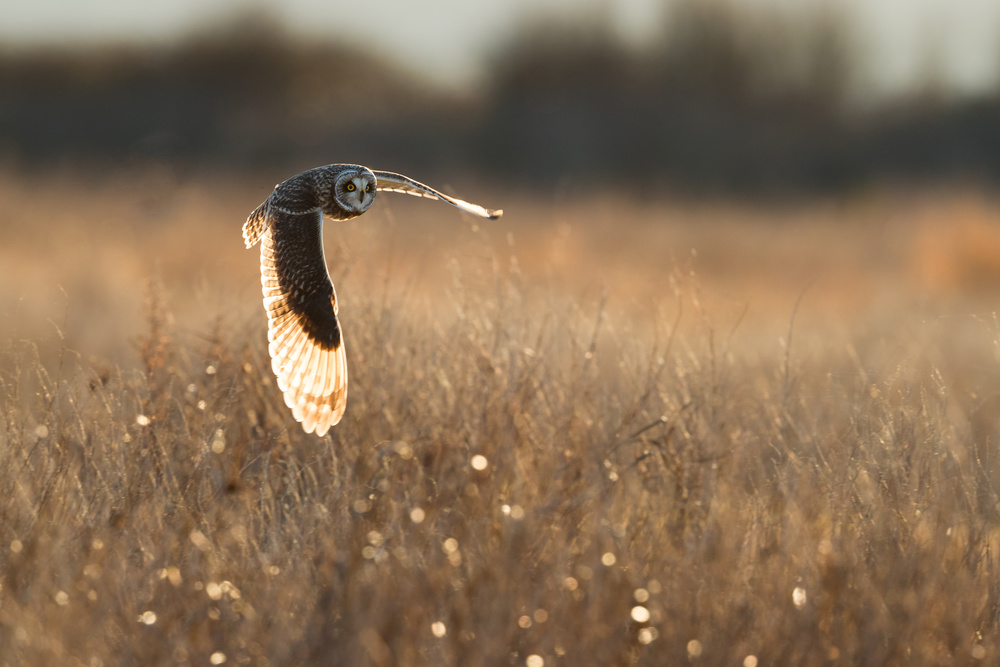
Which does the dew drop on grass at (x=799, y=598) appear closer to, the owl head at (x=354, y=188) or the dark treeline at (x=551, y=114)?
the owl head at (x=354, y=188)

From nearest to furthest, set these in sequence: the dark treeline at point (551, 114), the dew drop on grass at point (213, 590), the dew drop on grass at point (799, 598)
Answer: the dew drop on grass at point (213, 590) < the dew drop on grass at point (799, 598) < the dark treeline at point (551, 114)

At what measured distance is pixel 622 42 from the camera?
30234 millimetres

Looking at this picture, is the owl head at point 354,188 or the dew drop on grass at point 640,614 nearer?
the dew drop on grass at point 640,614

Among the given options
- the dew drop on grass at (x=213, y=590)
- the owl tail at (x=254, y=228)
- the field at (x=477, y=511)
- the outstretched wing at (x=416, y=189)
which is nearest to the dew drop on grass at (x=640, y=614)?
the field at (x=477, y=511)

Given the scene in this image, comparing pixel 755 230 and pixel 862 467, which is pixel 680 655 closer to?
pixel 862 467

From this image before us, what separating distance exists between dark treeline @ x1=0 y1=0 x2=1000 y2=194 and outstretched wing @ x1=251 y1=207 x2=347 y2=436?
19.2 m

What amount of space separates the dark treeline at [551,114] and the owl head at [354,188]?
1937cm

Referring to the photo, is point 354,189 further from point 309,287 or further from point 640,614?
point 640,614

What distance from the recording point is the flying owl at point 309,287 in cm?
285

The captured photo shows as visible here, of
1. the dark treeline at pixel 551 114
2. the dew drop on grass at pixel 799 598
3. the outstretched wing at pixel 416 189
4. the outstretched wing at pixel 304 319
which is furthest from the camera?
the dark treeline at pixel 551 114

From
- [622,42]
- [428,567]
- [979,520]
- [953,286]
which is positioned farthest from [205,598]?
[622,42]

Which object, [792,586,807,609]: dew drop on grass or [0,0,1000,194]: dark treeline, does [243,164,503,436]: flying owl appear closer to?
[792,586,807,609]: dew drop on grass

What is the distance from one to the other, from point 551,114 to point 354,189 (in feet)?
81.3

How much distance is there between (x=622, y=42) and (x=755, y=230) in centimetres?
1526
